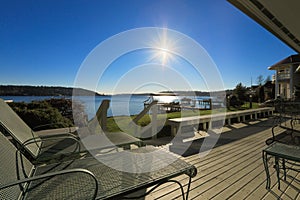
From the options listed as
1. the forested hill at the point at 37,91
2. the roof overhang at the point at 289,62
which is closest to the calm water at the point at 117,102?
the forested hill at the point at 37,91

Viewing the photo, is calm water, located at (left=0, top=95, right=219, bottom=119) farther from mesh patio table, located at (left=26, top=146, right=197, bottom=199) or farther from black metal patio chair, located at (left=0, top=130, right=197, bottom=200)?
black metal patio chair, located at (left=0, top=130, right=197, bottom=200)

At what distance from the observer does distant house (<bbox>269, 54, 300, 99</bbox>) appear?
1586 cm

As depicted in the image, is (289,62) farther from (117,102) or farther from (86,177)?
(86,177)

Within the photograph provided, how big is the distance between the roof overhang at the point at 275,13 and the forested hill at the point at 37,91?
12.3 ft

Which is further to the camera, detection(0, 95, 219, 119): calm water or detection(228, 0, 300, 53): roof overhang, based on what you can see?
detection(0, 95, 219, 119): calm water

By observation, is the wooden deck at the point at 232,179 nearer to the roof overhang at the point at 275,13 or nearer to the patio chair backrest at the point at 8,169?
the patio chair backrest at the point at 8,169

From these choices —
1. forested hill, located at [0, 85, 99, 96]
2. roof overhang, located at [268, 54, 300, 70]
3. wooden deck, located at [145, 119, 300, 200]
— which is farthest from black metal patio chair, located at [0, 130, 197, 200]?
roof overhang, located at [268, 54, 300, 70]

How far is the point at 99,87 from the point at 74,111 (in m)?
1.19

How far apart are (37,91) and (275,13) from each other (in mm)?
5775

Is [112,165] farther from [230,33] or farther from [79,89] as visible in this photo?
[230,33]

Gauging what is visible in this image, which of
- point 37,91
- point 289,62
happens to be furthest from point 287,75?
point 37,91

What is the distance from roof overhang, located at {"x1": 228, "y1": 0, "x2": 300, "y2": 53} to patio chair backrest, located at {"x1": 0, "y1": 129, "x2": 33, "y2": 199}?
3086 millimetres

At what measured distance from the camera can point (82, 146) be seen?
7.15ft

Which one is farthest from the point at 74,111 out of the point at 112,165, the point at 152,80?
the point at 112,165
